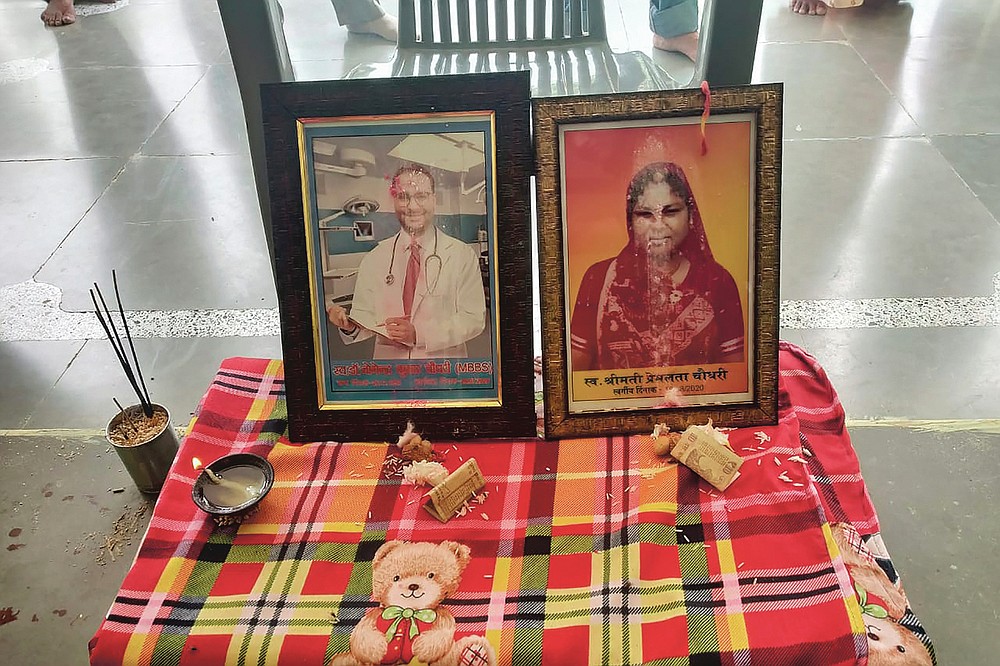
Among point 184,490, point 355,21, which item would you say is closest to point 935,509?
point 184,490

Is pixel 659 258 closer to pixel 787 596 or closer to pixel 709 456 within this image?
pixel 709 456

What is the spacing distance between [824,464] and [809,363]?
0.19m

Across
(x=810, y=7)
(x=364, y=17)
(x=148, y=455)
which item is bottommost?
(x=148, y=455)

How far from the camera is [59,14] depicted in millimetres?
3744

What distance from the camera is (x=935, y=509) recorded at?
1354 millimetres

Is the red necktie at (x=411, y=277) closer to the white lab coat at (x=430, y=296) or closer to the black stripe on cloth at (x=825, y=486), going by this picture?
the white lab coat at (x=430, y=296)

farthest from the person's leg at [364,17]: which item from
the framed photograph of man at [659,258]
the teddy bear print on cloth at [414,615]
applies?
the teddy bear print on cloth at [414,615]

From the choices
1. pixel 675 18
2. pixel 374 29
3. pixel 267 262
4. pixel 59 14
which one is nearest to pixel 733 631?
pixel 267 262

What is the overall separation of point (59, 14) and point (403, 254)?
3469mm

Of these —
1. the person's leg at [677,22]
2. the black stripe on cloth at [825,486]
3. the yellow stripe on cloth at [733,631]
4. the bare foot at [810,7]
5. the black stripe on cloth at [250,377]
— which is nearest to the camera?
the yellow stripe on cloth at [733,631]

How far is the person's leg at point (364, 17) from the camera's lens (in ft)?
7.13

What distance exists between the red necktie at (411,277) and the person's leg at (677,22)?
1626mm

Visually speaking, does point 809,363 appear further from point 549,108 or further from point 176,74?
point 176,74

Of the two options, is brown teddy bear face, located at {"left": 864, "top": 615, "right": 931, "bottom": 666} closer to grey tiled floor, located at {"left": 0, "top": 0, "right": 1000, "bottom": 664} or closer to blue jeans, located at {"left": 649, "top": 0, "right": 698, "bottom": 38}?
grey tiled floor, located at {"left": 0, "top": 0, "right": 1000, "bottom": 664}
